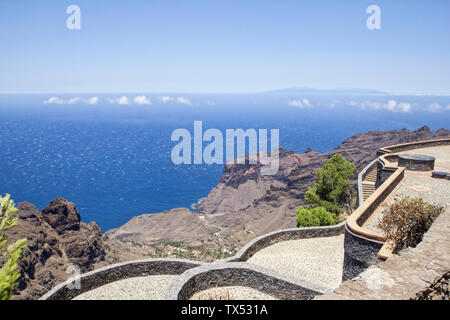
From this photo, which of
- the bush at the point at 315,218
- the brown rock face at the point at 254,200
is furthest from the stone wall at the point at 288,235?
the brown rock face at the point at 254,200

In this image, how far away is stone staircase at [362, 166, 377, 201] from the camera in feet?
83.4

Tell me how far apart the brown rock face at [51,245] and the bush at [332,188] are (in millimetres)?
30428

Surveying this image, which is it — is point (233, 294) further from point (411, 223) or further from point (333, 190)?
point (333, 190)

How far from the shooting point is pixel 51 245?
149 ft

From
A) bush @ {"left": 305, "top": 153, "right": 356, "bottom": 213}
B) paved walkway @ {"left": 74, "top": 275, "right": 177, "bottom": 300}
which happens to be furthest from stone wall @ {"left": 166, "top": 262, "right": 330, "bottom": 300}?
bush @ {"left": 305, "top": 153, "right": 356, "bottom": 213}

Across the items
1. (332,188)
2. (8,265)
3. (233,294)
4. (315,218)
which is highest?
(8,265)

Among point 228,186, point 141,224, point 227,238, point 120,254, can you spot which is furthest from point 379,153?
point 228,186

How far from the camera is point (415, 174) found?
23.1 meters

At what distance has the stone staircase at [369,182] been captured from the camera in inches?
1000

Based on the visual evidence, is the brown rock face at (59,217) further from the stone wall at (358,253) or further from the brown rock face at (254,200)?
the stone wall at (358,253)

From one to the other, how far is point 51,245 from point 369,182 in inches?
1608

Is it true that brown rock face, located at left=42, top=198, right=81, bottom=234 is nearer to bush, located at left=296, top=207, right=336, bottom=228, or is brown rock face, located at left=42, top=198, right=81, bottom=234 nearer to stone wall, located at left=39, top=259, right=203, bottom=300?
stone wall, located at left=39, top=259, right=203, bottom=300

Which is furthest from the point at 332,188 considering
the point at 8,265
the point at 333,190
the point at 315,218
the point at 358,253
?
the point at 8,265
